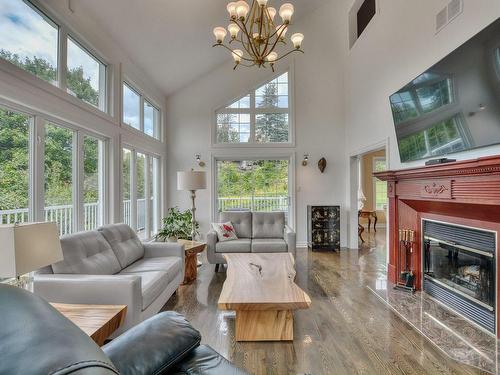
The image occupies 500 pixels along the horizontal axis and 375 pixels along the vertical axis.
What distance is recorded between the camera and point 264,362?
2076 millimetres

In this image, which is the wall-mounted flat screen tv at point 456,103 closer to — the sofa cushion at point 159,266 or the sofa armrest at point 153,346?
the sofa armrest at point 153,346

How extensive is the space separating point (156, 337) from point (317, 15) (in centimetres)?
664

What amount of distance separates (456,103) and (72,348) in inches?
125

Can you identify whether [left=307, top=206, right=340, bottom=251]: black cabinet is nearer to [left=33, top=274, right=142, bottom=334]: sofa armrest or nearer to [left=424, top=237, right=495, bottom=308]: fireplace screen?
[left=424, top=237, right=495, bottom=308]: fireplace screen

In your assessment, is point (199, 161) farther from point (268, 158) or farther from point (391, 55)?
point (391, 55)

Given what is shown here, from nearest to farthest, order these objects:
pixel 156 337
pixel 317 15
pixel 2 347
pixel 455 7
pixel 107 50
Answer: pixel 2 347 < pixel 156 337 < pixel 455 7 < pixel 107 50 < pixel 317 15

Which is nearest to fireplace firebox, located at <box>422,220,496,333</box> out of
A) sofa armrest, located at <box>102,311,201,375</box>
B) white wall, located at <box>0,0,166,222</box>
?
sofa armrest, located at <box>102,311,201,375</box>

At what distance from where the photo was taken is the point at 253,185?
638 cm

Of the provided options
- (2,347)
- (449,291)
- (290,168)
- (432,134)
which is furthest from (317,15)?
(2,347)

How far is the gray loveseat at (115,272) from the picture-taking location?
2.10 metres

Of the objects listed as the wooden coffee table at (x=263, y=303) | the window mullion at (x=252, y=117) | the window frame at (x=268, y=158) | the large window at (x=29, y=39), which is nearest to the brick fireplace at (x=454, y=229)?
the wooden coffee table at (x=263, y=303)

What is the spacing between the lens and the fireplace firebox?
2518mm

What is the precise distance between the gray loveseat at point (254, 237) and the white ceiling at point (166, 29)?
2921 mm

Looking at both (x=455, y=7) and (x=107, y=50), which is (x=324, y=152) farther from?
(x=107, y=50)
